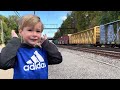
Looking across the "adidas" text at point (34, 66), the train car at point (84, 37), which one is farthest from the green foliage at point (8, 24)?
the train car at point (84, 37)

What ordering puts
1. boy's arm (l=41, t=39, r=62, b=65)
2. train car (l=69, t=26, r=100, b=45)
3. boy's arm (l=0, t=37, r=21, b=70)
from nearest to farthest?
boy's arm (l=0, t=37, r=21, b=70) < boy's arm (l=41, t=39, r=62, b=65) < train car (l=69, t=26, r=100, b=45)

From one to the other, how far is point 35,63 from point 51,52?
0.13 meters

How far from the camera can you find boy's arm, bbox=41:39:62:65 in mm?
1572

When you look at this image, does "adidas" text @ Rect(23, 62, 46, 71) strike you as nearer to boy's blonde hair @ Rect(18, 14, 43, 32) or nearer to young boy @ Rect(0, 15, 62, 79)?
young boy @ Rect(0, 15, 62, 79)

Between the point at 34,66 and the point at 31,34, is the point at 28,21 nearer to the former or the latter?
the point at 31,34

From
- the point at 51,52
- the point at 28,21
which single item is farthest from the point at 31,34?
the point at 51,52

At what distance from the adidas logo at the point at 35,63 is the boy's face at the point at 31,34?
6 cm

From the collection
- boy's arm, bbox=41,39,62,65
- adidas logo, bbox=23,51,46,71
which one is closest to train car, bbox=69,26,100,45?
boy's arm, bbox=41,39,62,65

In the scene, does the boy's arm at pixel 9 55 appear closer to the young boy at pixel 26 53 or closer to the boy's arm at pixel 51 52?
the young boy at pixel 26 53
